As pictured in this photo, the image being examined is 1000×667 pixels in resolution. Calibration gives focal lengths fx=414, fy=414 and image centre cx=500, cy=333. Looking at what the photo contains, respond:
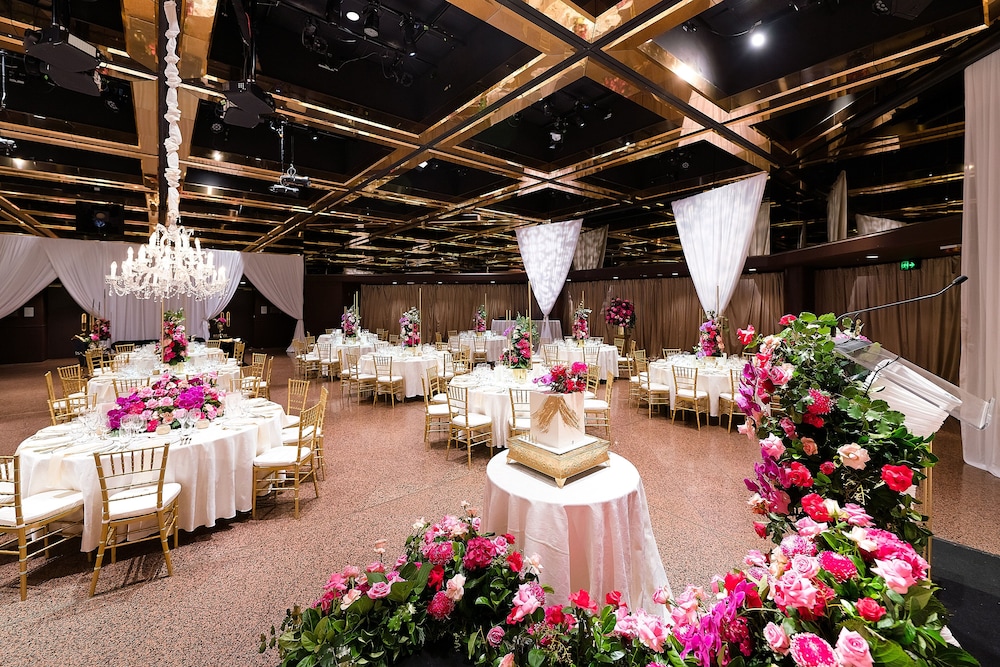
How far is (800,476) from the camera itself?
142 centimetres

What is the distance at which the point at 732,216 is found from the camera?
6695 millimetres

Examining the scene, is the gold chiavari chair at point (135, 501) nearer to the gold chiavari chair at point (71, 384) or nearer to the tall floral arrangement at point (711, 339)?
the gold chiavari chair at point (71, 384)

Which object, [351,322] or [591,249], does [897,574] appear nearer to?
[351,322]

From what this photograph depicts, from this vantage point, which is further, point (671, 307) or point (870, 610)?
point (671, 307)

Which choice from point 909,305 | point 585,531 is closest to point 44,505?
point 585,531

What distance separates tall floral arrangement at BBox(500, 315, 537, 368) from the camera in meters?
5.61

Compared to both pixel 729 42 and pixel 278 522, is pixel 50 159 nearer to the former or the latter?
pixel 278 522

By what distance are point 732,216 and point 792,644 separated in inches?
278

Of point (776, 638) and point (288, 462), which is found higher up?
point (776, 638)

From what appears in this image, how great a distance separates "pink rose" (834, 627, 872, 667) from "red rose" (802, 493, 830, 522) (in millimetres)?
460

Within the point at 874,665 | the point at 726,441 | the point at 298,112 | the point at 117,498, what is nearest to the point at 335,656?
the point at 874,665

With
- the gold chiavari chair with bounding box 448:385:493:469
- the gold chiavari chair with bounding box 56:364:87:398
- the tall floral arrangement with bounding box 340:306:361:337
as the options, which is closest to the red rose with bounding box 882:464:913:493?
the gold chiavari chair with bounding box 448:385:493:469

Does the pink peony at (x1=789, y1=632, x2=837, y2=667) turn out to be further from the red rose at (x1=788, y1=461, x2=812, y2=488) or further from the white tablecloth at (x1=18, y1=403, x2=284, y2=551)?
the white tablecloth at (x1=18, y1=403, x2=284, y2=551)

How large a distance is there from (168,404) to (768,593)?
425cm
